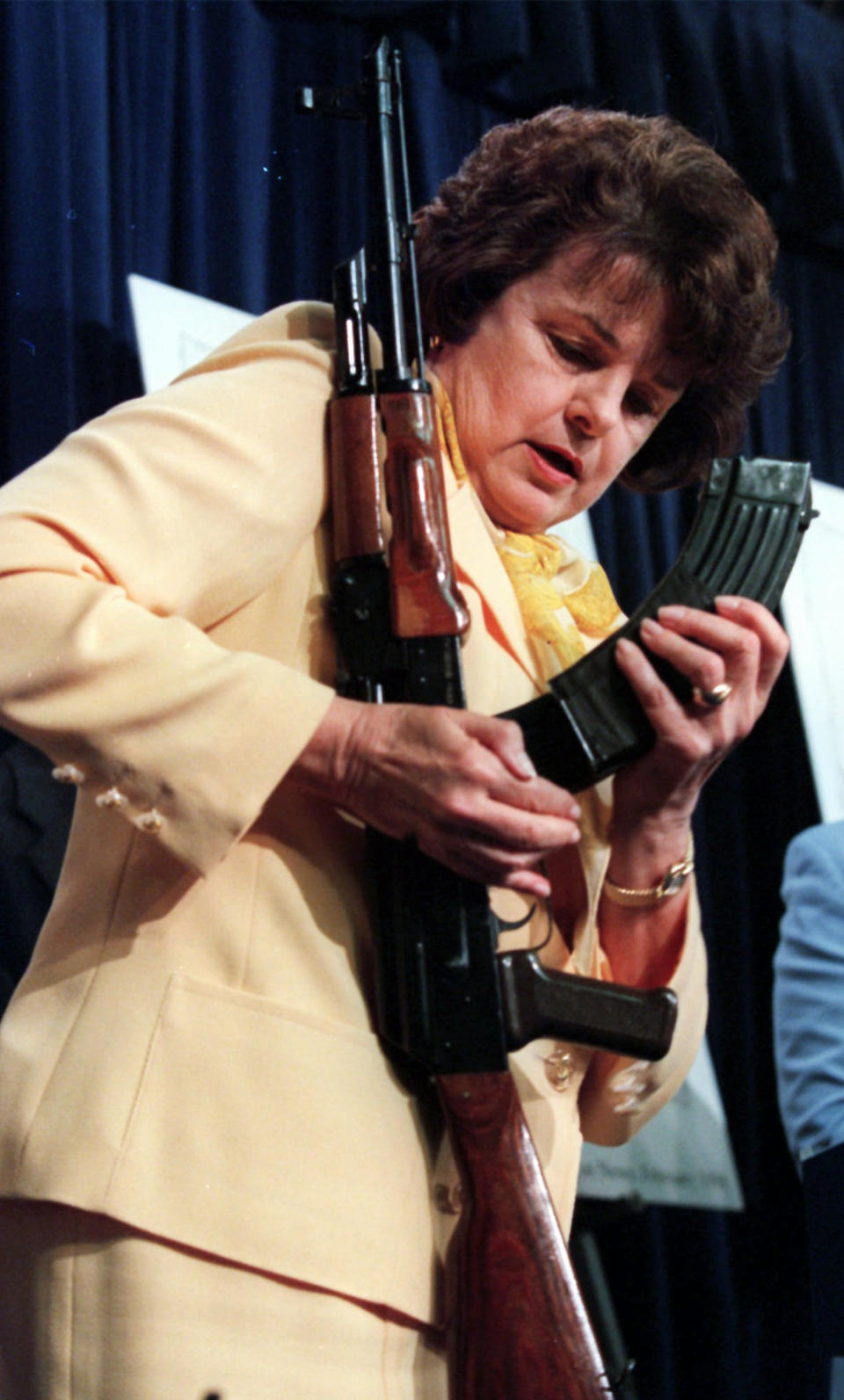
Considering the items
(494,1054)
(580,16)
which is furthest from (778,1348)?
(580,16)

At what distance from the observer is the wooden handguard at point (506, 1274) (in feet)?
3.05

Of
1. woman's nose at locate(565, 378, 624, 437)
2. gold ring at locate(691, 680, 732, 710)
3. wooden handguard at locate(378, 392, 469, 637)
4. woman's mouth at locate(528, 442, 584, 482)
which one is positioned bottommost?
gold ring at locate(691, 680, 732, 710)

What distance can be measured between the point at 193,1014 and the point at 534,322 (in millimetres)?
649

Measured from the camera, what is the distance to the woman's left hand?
1.08m

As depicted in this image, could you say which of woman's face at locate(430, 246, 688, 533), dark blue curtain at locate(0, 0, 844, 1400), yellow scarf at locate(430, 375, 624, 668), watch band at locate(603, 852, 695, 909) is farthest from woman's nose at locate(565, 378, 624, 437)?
dark blue curtain at locate(0, 0, 844, 1400)

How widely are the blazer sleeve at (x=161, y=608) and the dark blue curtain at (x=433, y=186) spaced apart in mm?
749

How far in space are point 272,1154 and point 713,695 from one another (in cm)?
44

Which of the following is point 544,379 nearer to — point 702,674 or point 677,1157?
point 702,674

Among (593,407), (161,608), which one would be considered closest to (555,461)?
(593,407)

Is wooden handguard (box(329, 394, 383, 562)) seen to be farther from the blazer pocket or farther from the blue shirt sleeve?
the blue shirt sleeve

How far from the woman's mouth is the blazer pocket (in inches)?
20.6

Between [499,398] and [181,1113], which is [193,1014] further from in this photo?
[499,398]

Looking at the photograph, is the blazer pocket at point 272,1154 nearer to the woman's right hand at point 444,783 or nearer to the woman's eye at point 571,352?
the woman's right hand at point 444,783

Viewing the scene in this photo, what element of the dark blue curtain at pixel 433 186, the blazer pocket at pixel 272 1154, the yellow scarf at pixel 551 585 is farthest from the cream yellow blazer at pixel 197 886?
the dark blue curtain at pixel 433 186
